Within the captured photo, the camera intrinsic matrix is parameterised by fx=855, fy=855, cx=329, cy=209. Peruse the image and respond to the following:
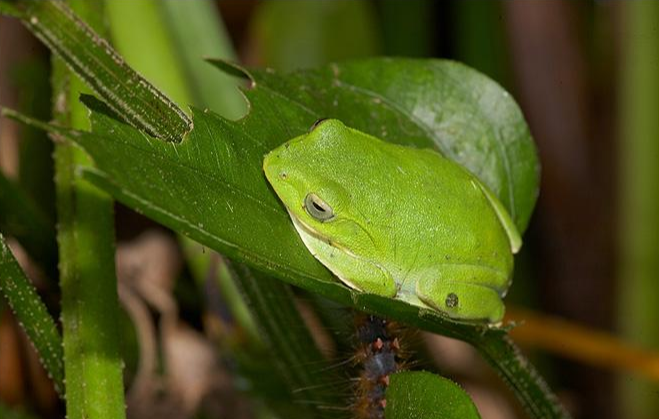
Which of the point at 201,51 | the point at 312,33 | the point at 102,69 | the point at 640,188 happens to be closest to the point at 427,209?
the point at 102,69

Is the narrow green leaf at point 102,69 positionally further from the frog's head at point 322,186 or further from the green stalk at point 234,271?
the green stalk at point 234,271

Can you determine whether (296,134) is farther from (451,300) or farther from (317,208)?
(451,300)

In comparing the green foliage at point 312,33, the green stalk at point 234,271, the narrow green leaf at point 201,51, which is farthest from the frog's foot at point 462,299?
the green foliage at point 312,33

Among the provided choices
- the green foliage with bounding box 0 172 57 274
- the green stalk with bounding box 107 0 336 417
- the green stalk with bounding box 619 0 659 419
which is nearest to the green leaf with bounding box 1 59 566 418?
the green stalk with bounding box 107 0 336 417

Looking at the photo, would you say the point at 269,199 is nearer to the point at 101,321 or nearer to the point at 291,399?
the point at 101,321

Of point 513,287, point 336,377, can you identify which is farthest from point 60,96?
point 513,287

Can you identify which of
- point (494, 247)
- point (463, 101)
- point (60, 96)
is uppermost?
point (60, 96)

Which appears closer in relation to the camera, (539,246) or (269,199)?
(269,199)

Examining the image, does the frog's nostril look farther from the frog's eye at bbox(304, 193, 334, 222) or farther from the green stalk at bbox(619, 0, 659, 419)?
the green stalk at bbox(619, 0, 659, 419)
